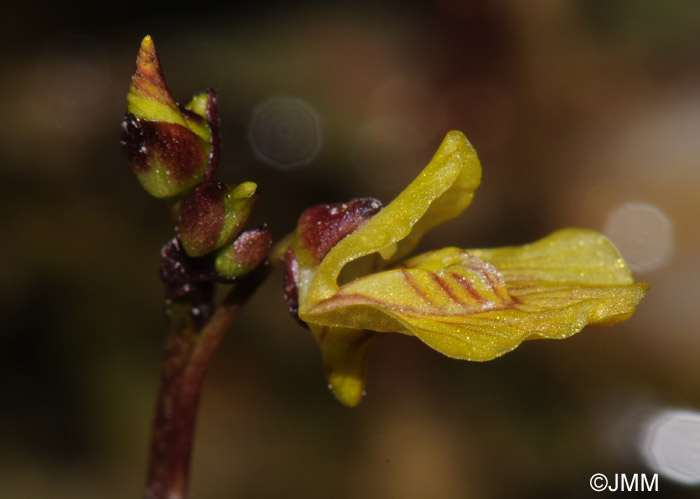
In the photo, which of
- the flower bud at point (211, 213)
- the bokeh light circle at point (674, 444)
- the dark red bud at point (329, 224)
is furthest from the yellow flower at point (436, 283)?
the bokeh light circle at point (674, 444)

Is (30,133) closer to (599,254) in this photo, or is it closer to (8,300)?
(8,300)

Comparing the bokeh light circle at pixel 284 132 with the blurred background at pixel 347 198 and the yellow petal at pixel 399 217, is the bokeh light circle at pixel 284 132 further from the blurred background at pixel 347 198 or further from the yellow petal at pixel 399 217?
the yellow petal at pixel 399 217

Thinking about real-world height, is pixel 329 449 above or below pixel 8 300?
below

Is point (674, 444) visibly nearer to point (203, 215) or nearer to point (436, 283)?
point (436, 283)

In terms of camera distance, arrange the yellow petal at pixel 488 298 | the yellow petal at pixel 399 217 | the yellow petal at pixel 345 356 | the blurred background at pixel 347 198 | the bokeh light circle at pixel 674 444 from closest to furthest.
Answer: the yellow petal at pixel 488 298 → the yellow petal at pixel 399 217 → the yellow petal at pixel 345 356 → the bokeh light circle at pixel 674 444 → the blurred background at pixel 347 198

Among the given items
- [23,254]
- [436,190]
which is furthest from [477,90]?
[436,190]
